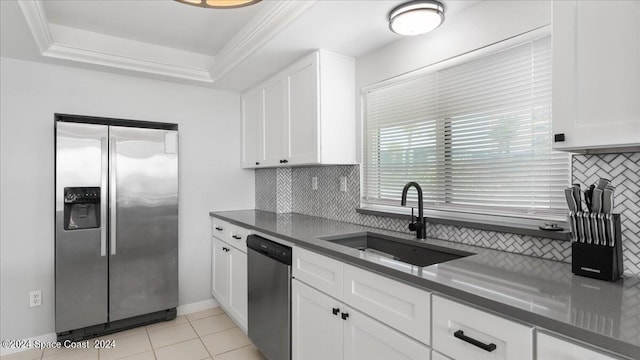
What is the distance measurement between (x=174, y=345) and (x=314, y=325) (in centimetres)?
145

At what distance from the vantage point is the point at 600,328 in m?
0.81

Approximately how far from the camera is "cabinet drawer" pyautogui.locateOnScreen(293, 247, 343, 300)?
1.66m

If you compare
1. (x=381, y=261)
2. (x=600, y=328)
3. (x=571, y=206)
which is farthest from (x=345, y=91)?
(x=600, y=328)

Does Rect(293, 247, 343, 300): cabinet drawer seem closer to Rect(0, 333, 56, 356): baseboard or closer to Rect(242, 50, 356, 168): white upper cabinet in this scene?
Rect(242, 50, 356, 168): white upper cabinet

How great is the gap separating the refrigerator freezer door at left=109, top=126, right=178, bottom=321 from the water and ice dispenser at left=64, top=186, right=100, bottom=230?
12cm

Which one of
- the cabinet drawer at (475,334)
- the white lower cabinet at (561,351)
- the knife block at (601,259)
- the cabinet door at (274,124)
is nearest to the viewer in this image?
the white lower cabinet at (561,351)

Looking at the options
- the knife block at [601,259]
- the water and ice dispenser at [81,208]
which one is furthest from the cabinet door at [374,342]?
the water and ice dispenser at [81,208]

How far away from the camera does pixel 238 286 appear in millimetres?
2732

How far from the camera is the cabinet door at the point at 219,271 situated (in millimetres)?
2995

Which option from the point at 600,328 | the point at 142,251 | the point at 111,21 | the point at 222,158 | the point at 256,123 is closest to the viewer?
the point at 600,328

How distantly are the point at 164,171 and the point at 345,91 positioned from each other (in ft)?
5.48

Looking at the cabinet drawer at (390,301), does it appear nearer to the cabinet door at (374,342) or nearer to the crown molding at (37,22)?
the cabinet door at (374,342)

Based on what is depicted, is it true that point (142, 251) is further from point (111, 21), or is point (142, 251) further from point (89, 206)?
point (111, 21)

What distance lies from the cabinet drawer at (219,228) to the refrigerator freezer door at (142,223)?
0.39 meters
